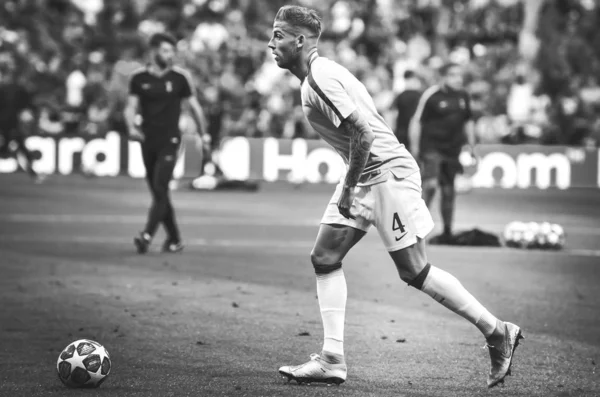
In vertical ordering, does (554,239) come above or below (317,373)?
below

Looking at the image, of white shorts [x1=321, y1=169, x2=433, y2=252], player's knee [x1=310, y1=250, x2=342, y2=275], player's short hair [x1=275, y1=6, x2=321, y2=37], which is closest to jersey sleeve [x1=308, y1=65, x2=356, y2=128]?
player's short hair [x1=275, y1=6, x2=321, y2=37]

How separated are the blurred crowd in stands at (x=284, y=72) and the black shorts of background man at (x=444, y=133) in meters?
10.7

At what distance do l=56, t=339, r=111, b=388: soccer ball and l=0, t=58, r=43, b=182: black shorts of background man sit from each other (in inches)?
761

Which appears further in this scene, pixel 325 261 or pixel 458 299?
pixel 325 261

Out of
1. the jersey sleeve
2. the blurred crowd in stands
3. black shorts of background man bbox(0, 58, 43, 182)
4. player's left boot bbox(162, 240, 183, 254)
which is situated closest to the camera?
the jersey sleeve

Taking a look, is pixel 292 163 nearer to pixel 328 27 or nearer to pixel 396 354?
pixel 328 27

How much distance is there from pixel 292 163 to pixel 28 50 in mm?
7608

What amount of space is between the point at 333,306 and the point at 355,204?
617mm

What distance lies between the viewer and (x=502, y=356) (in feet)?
19.5

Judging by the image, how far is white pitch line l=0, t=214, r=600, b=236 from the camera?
55.0 ft

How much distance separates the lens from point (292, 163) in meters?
26.6

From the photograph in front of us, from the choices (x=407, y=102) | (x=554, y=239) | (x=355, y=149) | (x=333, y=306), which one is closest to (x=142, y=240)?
(x=554, y=239)

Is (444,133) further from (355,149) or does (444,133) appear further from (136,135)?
(355,149)

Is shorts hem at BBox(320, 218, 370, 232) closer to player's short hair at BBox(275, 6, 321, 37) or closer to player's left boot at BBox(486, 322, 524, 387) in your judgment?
player's left boot at BBox(486, 322, 524, 387)
